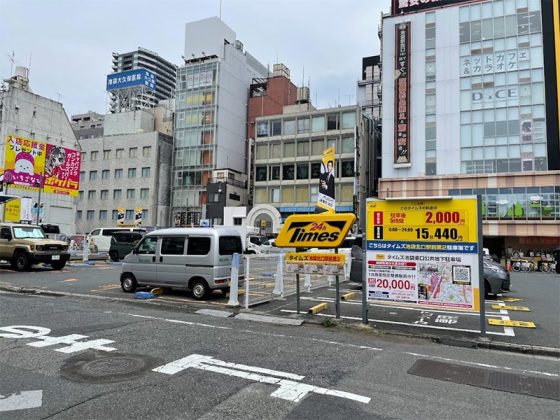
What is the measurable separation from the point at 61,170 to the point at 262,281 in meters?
42.6

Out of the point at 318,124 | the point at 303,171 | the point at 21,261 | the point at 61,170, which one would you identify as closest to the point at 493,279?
the point at 21,261

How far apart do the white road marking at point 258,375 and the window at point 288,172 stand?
2100 inches

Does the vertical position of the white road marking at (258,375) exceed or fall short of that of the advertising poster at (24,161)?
it falls short

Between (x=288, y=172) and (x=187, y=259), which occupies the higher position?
(x=288, y=172)

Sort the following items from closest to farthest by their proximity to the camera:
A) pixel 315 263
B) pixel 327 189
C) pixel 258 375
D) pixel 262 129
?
pixel 258 375
pixel 315 263
pixel 327 189
pixel 262 129

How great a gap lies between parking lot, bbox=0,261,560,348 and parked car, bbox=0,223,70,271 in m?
1.92

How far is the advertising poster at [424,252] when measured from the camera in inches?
316

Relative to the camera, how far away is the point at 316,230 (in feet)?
31.0

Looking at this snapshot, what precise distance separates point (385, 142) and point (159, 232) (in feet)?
134

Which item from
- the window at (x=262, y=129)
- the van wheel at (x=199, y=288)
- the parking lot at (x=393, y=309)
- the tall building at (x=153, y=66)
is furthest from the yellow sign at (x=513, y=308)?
the tall building at (x=153, y=66)

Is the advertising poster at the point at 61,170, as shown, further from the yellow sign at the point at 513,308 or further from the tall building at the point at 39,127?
the yellow sign at the point at 513,308

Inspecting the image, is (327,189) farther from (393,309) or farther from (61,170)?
(61,170)

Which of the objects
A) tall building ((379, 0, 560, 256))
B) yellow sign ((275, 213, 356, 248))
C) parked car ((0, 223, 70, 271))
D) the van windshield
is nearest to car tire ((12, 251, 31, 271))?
parked car ((0, 223, 70, 271))

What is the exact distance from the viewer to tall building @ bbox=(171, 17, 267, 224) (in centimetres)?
6562
